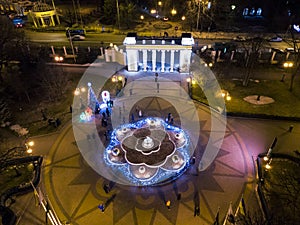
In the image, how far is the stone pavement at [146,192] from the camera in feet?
70.1

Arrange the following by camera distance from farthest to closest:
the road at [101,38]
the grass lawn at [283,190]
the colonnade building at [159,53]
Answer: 1. the road at [101,38]
2. the colonnade building at [159,53]
3. the grass lawn at [283,190]

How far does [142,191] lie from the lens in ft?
76.7

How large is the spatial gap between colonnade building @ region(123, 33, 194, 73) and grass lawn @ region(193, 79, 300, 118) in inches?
255

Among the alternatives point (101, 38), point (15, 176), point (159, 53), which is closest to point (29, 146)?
point (15, 176)

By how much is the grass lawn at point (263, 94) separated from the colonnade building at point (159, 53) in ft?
21.2

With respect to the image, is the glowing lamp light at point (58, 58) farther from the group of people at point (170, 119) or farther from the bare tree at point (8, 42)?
the group of people at point (170, 119)

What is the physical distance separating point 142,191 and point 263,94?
962 inches

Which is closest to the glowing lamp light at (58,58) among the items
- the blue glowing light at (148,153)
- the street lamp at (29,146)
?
the street lamp at (29,146)

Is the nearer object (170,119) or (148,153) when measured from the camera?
(148,153)

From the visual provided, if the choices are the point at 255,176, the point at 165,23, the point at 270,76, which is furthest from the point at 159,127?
the point at 165,23

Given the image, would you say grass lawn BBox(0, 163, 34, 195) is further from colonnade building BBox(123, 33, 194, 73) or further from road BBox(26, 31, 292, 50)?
road BBox(26, 31, 292, 50)

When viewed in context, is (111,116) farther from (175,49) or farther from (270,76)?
(270,76)

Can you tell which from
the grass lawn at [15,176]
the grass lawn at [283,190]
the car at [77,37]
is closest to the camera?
the grass lawn at [283,190]

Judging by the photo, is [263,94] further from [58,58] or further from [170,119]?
[58,58]
